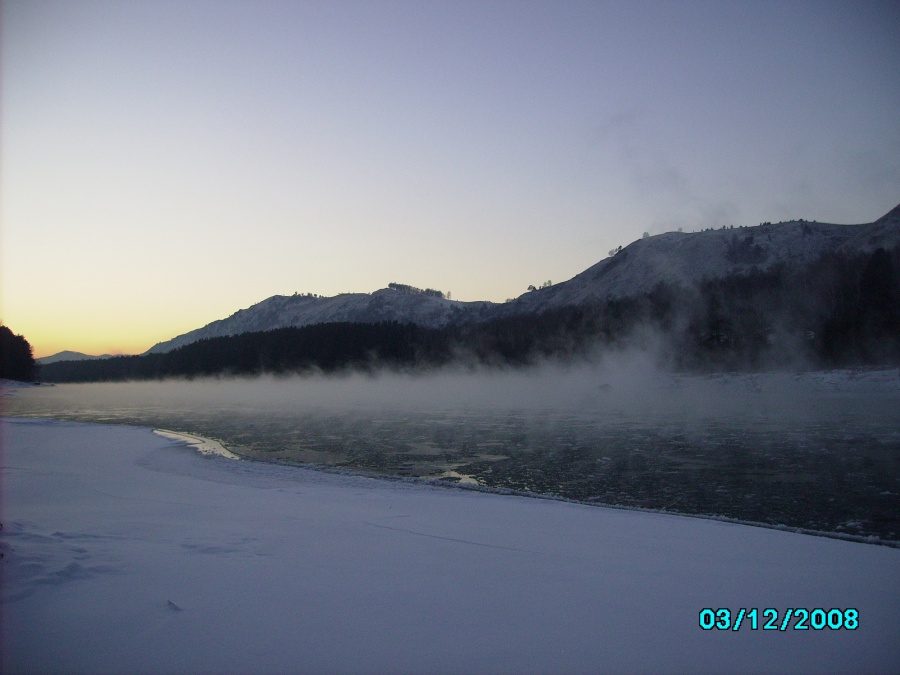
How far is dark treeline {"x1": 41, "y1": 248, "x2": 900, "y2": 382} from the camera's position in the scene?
6906 centimetres

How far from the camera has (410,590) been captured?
539cm

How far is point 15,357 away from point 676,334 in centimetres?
12954

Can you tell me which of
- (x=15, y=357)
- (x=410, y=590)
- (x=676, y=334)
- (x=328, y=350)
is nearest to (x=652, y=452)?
Answer: (x=410, y=590)

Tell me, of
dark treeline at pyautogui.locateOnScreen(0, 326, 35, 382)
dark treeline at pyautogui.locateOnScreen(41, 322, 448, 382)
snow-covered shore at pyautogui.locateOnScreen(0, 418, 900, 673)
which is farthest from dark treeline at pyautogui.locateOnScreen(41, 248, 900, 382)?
snow-covered shore at pyautogui.locateOnScreen(0, 418, 900, 673)

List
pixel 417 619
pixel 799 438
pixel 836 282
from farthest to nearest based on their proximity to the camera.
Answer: pixel 836 282, pixel 799 438, pixel 417 619

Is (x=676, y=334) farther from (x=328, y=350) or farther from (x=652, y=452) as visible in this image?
(x=328, y=350)

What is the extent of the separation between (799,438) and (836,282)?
241ft

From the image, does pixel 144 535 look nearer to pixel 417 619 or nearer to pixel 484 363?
pixel 417 619

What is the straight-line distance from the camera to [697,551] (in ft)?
24.2

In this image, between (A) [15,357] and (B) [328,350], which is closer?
(A) [15,357]

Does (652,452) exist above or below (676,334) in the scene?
below

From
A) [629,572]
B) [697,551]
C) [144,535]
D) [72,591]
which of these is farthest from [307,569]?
[697,551]

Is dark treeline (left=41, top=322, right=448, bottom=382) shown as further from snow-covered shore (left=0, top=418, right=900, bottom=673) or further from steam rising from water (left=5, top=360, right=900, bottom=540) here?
snow-covered shore (left=0, top=418, right=900, bottom=673)

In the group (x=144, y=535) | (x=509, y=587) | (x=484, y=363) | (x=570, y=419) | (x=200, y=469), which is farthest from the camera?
(x=484, y=363)
